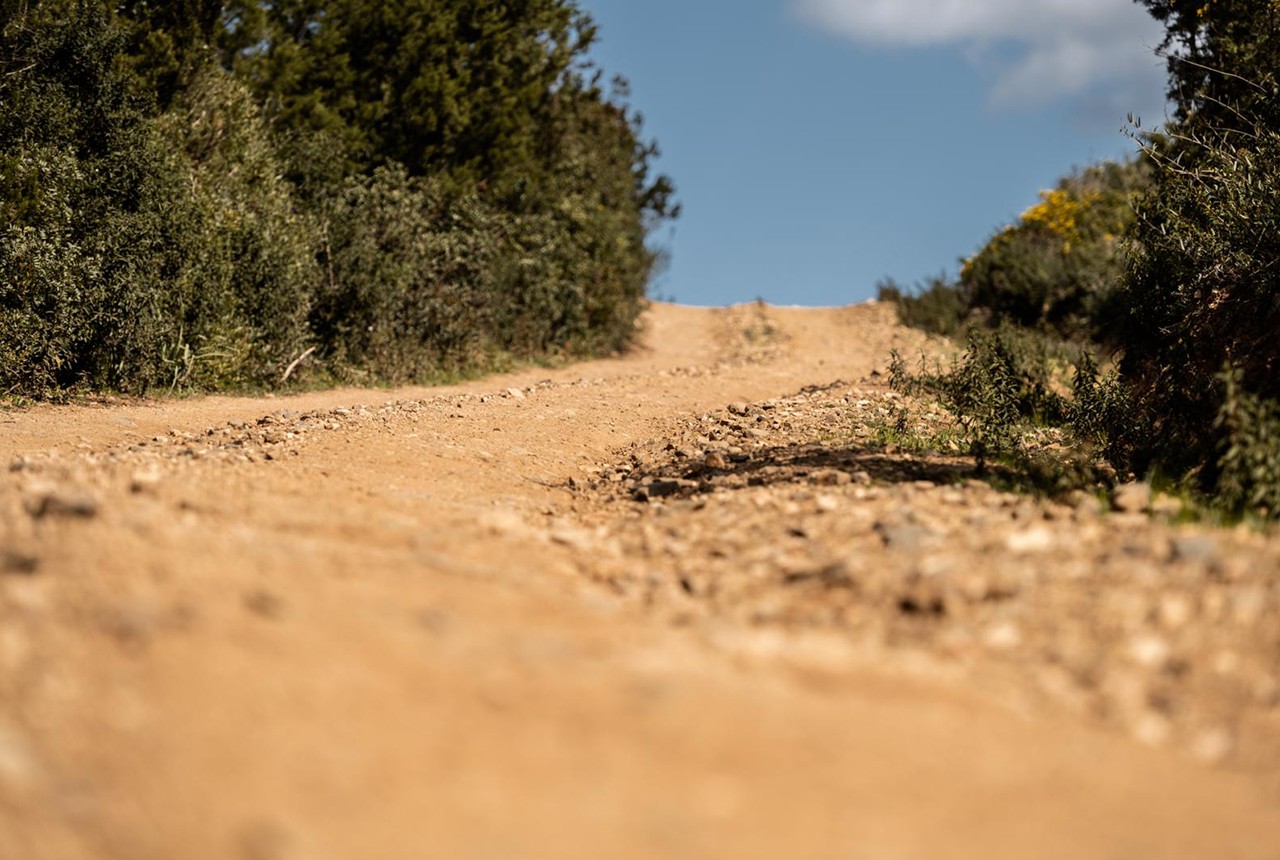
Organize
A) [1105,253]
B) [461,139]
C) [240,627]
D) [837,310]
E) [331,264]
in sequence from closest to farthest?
[240,627] < [331,264] < [461,139] < [1105,253] < [837,310]

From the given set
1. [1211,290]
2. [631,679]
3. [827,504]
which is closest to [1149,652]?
[631,679]

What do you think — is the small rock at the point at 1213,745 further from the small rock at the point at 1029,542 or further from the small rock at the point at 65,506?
the small rock at the point at 65,506

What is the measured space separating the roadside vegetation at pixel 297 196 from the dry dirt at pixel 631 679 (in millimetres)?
8287

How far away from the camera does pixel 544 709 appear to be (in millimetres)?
3318

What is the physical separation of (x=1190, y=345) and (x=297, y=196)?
14.2 metres

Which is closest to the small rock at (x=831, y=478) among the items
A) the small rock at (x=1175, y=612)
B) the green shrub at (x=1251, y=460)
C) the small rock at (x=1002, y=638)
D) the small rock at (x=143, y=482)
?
the green shrub at (x=1251, y=460)

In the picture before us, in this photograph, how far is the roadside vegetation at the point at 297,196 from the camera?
14.0 meters

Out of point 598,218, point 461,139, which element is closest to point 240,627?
point 461,139

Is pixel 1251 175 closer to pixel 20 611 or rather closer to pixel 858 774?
pixel 858 774

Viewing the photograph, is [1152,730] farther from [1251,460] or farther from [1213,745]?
[1251,460]

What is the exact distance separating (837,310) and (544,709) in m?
34.3

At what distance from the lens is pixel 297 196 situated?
63.3 feet

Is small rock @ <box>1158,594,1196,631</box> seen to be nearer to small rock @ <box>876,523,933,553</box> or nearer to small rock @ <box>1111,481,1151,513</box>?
small rock @ <box>876,523,933,553</box>

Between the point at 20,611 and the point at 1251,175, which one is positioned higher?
the point at 1251,175
